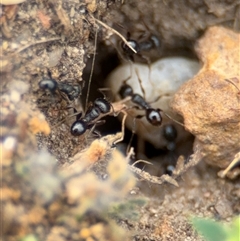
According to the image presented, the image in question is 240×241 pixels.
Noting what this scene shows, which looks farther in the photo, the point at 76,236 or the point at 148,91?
the point at 148,91

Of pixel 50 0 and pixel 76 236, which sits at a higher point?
pixel 50 0

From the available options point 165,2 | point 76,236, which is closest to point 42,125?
point 76,236

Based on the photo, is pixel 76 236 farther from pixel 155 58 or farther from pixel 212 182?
pixel 155 58

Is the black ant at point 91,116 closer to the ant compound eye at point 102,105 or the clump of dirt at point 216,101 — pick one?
the ant compound eye at point 102,105

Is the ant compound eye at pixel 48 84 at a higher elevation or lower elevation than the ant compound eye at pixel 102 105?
higher

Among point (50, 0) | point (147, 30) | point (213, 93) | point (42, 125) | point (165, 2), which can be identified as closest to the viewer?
point (42, 125)

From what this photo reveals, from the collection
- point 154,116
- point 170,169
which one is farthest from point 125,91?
point 170,169

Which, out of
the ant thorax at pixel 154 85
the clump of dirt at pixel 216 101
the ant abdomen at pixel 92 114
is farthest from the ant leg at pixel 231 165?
the ant abdomen at pixel 92 114

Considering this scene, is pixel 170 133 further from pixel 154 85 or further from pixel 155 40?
pixel 155 40
